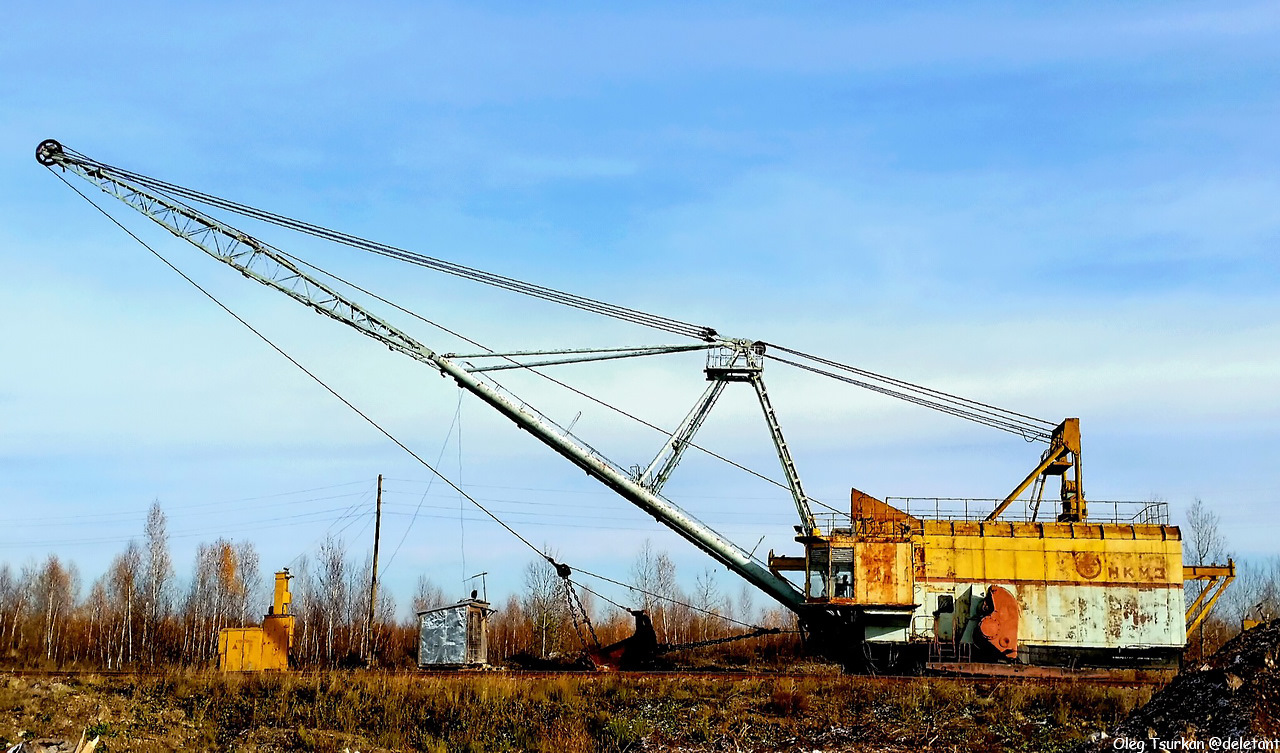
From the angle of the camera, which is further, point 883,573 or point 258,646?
point 258,646

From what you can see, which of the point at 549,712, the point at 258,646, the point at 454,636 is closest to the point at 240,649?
the point at 258,646

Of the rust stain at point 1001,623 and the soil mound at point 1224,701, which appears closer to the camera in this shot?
the soil mound at point 1224,701

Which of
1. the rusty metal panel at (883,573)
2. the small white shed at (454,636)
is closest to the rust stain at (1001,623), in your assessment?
the rusty metal panel at (883,573)

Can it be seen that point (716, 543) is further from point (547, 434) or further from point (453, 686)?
point (453, 686)

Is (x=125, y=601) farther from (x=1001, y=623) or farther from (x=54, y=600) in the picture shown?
(x=1001, y=623)

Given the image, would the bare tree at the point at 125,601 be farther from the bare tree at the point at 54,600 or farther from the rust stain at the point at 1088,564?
the rust stain at the point at 1088,564

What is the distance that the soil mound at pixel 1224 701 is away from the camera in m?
13.0

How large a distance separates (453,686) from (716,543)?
813cm

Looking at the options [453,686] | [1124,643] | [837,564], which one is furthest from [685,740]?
[1124,643]

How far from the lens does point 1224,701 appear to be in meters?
13.5

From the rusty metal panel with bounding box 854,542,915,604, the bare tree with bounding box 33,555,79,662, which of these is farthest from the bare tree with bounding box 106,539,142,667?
the rusty metal panel with bounding box 854,542,915,604

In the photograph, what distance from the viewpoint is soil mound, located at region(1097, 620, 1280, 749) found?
13.0 metres

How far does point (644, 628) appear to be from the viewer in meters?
26.5

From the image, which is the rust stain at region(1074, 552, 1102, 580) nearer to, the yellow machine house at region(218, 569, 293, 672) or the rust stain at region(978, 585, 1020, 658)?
the rust stain at region(978, 585, 1020, 658)
